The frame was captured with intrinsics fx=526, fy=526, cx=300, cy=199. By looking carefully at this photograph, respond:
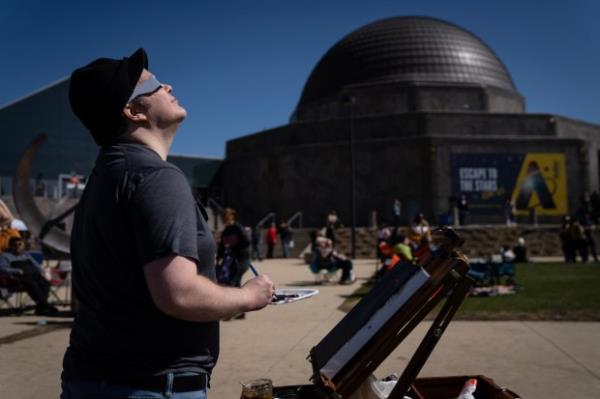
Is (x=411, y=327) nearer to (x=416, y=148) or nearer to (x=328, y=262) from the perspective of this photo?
(x=328, y=262)

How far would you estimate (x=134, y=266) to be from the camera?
1178 mm

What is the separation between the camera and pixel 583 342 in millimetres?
4402

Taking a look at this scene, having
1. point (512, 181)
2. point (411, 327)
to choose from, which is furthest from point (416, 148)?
point (411, 327)

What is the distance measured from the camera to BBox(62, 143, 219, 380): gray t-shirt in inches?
44.7

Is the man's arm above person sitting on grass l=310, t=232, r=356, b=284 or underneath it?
above

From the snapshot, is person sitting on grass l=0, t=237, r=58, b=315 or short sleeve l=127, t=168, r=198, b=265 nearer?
short sleeve l=127, t=168, r=198, b=265

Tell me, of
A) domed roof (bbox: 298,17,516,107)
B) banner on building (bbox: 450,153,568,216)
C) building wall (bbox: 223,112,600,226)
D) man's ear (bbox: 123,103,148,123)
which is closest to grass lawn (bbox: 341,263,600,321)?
man's ear (bbox: 123,103,148,123)

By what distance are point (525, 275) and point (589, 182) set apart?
1391 cm

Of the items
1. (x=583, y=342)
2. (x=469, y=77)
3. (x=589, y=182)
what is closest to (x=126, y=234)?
(x=583, y=342)

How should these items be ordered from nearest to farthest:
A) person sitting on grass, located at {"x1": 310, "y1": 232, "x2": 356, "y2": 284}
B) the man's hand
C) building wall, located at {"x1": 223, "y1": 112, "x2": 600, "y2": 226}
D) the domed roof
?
1. the man's hand
2. person sitting on grass, located at {"x1": 310, "y1": 232, "x2": 356, "y2": 284}
3. building wall, located at {"x1": 223, "y1": 112, "x2": 600, "y2": 226}
4. the domed roof

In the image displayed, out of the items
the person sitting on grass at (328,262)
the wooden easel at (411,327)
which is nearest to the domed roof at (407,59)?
the person sitting on grass at (328,262)

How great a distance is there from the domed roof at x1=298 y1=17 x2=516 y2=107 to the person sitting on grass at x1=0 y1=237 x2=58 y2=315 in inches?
865

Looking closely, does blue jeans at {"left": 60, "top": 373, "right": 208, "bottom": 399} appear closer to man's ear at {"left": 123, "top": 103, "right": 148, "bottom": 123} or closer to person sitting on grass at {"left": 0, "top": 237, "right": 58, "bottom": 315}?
man's ear at {"left": 123, "top": 103, "right": 148, "bottom": 123}

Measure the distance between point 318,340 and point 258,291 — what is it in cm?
358
